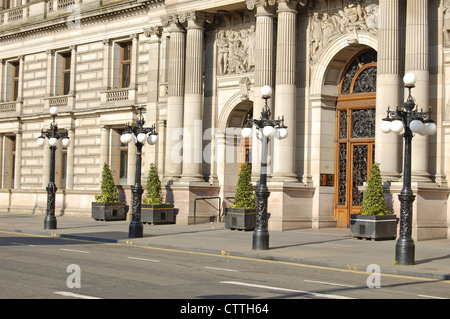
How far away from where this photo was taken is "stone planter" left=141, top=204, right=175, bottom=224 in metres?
34.3

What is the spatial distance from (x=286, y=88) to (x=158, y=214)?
27.0ft

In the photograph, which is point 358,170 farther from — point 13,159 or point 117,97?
point 13,159

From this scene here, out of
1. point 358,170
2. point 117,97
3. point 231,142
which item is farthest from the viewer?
point 117,97

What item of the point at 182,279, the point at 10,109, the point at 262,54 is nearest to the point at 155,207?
the point at 262,54

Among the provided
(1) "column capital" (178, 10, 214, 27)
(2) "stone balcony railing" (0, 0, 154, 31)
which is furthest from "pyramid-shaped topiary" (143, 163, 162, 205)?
(2) "stone balcony railing" (0, 0, 154, 31)

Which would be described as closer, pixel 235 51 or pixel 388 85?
pixel 388 85

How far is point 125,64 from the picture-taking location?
42562 millimetres

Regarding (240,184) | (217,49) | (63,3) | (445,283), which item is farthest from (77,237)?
(63,3)

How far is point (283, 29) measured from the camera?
31.9 m

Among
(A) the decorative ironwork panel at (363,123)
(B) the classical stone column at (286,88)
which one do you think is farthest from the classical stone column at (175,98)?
(A) the decorative ironwork panel at (363,123)

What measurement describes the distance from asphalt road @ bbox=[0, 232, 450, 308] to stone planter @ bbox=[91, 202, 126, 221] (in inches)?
585

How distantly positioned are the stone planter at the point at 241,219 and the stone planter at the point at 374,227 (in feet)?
18.1

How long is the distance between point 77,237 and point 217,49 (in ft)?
41.5

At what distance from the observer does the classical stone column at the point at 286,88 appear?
31.7m
